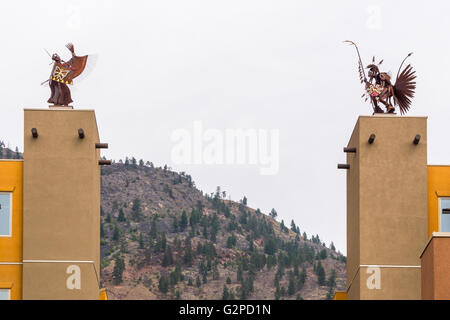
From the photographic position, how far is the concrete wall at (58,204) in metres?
39.8

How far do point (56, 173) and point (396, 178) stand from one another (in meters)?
11.1

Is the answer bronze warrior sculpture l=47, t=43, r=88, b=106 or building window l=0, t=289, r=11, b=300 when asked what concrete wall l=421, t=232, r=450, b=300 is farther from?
bronze warrior sculpture l=47, t=43, r=88, b=106

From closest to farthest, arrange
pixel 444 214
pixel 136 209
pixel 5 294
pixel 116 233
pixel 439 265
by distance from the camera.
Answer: pixel 439 265 → pixel 5 294 → pixel 444 214 → pixel 116 233 → pixel 136 209

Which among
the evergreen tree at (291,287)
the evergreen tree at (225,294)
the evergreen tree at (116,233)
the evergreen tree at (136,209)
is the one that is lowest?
the evergreen tree at (225,294)

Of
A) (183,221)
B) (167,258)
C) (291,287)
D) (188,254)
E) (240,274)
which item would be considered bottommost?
(291,287)

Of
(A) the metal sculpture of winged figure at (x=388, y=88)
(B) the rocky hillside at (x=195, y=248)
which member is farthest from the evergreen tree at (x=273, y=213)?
(A) the metal sculpture of winged figure at (x=388, y=88)

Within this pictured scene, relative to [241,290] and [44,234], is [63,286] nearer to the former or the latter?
[44,234]

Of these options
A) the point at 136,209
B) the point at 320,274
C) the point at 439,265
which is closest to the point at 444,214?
the point at 439,265

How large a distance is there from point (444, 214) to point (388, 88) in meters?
4.87

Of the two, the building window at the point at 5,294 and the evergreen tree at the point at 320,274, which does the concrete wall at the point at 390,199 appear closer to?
the building window at the point at 5,294

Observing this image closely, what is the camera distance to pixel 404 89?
142 ft

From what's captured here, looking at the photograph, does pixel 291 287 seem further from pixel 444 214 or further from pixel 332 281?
pixel 444 214

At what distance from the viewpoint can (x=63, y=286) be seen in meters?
39.8

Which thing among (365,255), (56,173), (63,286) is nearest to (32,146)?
(56,173)
